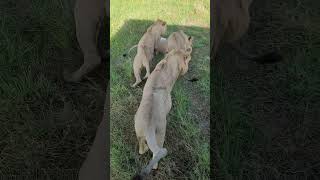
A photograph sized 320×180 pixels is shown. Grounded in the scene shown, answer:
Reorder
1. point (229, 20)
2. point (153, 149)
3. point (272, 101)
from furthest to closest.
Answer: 1. point (272, 101)
2. point (229, 20)
3. point (153, 149)

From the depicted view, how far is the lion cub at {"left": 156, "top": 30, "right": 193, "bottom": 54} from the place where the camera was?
2590mm

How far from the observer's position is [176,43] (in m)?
2.62

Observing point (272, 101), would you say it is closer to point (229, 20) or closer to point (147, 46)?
point (229, 20)

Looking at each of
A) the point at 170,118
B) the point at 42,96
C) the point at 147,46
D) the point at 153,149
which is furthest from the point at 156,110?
the point at 42,96

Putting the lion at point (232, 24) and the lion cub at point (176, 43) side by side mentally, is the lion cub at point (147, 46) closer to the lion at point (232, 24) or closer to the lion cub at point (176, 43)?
the lion cub at point (176, 43)

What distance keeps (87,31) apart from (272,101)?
3.66 ft

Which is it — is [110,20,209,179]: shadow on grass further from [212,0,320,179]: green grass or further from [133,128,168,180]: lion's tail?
[212,0,320,179]: green grass

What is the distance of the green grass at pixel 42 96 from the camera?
9.72 ft

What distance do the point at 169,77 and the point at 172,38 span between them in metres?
0.20

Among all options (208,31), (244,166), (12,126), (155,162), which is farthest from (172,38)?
(12,126)

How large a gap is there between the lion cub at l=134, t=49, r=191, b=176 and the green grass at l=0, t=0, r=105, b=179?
463mm

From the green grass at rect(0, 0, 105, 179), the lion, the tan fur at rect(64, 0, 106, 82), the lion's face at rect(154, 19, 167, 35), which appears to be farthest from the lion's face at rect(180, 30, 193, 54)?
the green grass at rect(0, 0, 105, 179)

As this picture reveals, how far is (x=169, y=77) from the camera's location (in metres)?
2.60

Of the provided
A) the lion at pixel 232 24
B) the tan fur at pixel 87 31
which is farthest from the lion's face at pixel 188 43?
the tan fur at pixel 87 31
